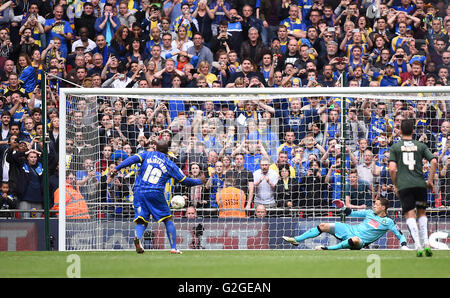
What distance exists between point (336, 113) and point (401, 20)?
4.56 meters

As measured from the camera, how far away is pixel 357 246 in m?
12.2

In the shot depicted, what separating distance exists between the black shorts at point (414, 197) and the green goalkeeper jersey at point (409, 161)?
5 cm

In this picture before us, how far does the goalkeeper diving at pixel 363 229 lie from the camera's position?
12352 millimetres

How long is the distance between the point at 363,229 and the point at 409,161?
234 centimetres

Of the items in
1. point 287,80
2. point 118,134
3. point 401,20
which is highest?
point 401,20

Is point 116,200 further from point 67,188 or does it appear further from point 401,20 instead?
point 401,20

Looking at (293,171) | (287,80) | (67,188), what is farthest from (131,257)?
(287,80)

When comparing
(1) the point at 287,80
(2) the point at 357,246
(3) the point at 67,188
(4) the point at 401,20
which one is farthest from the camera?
(4) the point at 401,20

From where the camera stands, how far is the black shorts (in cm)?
1048

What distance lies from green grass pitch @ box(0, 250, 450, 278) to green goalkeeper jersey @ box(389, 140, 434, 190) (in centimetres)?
100

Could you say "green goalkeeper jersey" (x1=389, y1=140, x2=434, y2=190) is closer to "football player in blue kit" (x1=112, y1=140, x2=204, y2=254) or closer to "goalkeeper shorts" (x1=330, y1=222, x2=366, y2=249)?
"goalkeeper shorts" (x1=330, y1=222, x2=366, y2=249)

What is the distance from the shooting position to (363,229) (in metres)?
12.5

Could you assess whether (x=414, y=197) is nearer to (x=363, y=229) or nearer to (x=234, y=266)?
(x=363, y=229)

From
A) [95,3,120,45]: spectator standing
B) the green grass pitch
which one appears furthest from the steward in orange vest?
[95,3,120,45]: spectator standing
